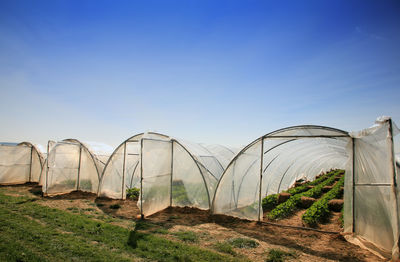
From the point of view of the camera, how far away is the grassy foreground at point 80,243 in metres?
5.79

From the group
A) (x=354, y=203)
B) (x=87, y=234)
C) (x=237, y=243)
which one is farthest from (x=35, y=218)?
(x=354, y=203)

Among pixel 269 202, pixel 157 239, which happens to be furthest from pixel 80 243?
pixel 269 202

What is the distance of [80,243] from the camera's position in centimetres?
658

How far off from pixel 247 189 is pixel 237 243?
11.0 ft

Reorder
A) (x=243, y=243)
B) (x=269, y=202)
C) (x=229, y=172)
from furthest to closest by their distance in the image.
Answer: (x=269, y=202) < (x=229, y=172) < (x=243, y=243)

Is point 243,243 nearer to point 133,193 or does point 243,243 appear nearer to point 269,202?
point 269,202

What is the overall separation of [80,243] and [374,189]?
837cm

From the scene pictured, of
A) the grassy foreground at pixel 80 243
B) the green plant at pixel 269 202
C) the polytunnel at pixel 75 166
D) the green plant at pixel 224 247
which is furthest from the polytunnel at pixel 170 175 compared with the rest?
the polytunnel at pixel 75 166

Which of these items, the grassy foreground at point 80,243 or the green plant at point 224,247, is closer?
the grassy foreground at point 80,243

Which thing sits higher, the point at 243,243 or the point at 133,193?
the point at 243,243

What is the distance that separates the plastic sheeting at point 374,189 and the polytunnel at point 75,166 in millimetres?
14152

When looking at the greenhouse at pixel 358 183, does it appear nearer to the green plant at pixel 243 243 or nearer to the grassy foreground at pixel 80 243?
the green plant at pixel 243 243

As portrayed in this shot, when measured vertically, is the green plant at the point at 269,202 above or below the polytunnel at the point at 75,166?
below

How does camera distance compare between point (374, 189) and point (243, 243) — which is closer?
point (374, 189)
